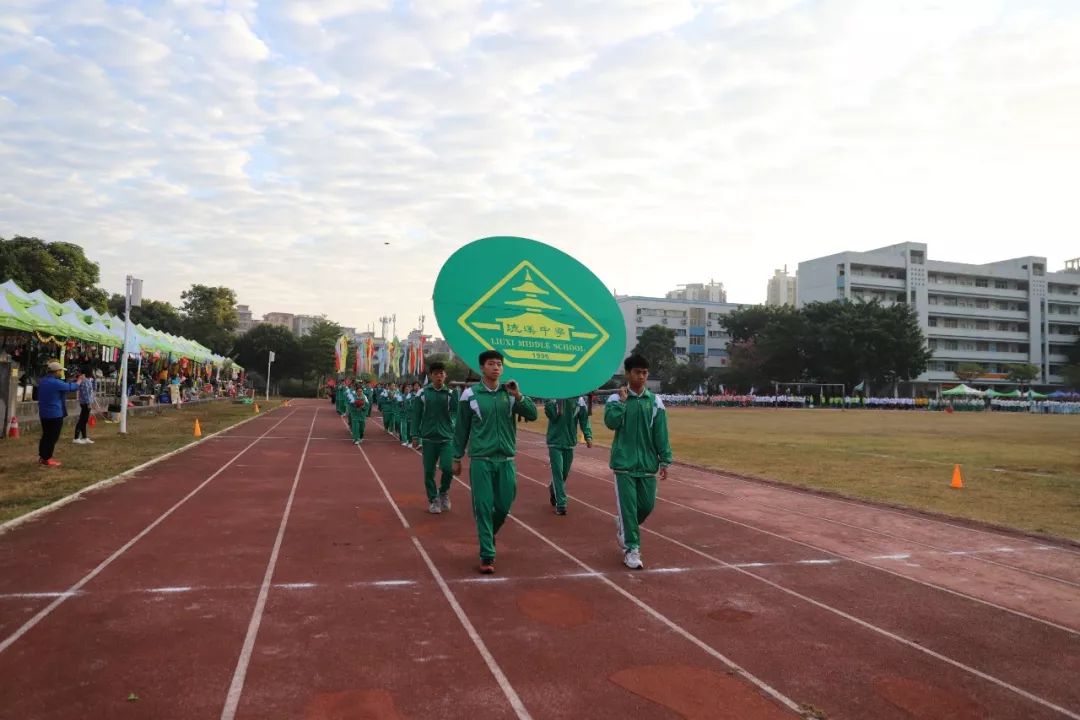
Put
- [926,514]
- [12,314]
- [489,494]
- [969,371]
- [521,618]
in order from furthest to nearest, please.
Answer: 1. [969,371]
2. [12,314]
3. [926,514]
4. [489,494]
5. [521,618]

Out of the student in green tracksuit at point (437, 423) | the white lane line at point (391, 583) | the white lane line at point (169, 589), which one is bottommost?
the white lane line at point (391, 583)

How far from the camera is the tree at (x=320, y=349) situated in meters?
70.2

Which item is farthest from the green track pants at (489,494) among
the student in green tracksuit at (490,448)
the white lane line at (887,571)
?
the white lane line at (887,571)

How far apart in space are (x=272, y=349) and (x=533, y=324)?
71.5 metres

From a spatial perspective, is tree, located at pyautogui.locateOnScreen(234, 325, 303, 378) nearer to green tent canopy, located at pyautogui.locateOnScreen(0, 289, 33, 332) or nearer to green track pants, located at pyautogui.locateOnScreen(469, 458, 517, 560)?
green tent canopy, located at pyautogui.locateOnScreen(0, 289, 33, 332)

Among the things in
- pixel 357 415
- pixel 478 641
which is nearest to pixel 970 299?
pixel 357 415

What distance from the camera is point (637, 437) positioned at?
20.0 feet

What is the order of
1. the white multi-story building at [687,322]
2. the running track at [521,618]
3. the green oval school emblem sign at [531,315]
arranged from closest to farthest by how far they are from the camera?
the running track at [521,618], the green oval school emblem sign at [531,315], the white multi-story building at [687,322]

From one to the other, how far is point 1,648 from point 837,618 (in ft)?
17.9

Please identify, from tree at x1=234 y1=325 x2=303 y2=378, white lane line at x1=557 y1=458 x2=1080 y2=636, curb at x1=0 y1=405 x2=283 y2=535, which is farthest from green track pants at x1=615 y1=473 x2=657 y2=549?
tree at x1=234 y1=325 x2=303 y2=378

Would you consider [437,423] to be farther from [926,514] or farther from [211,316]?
[211,316]

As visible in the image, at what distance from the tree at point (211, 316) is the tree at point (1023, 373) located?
86990 millimetres

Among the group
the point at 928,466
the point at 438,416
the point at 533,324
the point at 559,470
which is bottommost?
the point at 928,466

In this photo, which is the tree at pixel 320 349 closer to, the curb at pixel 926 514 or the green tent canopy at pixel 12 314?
the green tent canopy at pixel 12 314
